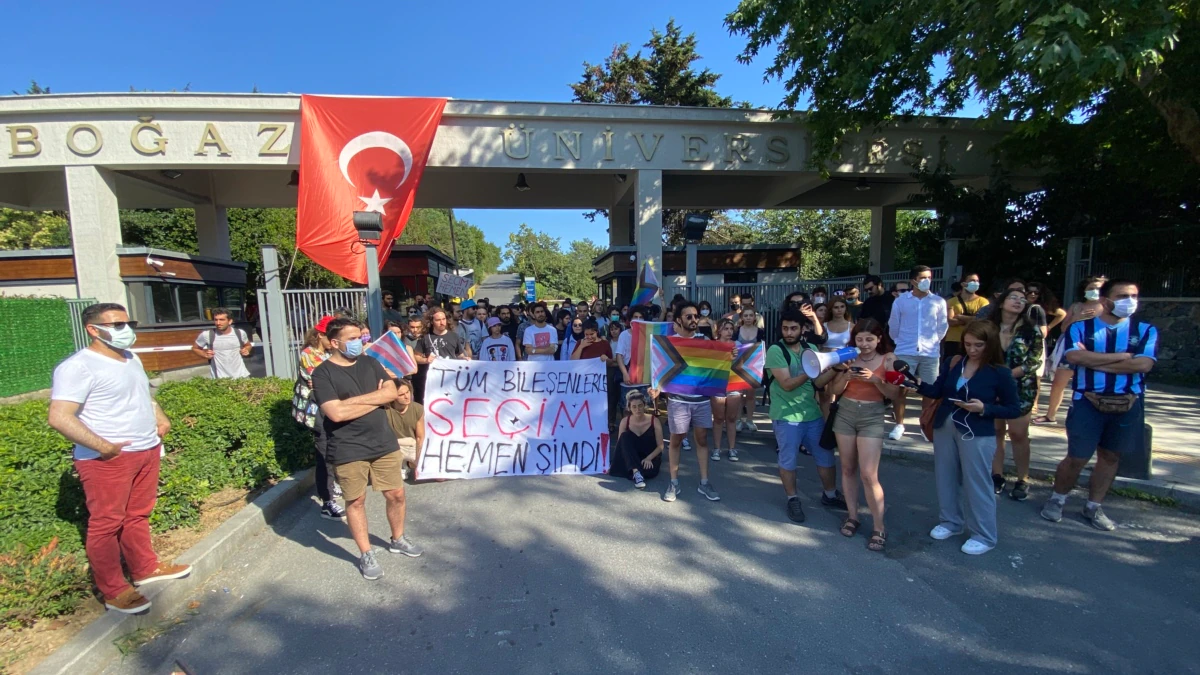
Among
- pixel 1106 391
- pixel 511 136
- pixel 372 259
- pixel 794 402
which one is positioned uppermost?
pixel 511 136

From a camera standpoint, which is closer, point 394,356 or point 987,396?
point 987,396

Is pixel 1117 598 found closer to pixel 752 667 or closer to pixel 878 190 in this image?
pixel 752 667

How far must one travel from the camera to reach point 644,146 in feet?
37.7

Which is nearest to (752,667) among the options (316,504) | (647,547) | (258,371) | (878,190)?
(647,547)

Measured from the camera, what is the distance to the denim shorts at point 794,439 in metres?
4.32

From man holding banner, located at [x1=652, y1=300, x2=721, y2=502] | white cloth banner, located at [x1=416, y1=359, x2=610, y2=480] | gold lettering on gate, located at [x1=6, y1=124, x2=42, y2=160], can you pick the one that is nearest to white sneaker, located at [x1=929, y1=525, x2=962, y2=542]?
man holding banner, located at [x1=652, y1=300, x2=721, y2=502]

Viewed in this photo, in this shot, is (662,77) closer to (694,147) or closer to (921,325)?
(694,147)

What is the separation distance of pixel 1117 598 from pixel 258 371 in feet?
48.8

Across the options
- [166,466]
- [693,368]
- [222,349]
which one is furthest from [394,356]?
[222,349]

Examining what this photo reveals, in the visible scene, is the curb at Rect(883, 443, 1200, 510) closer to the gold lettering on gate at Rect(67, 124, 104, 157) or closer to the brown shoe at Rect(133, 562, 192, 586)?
the brown shoe at Rect(133, 562, 192, 586)

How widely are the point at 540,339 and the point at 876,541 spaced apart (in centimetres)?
490

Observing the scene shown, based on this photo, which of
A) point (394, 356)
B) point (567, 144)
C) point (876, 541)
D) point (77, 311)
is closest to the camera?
point (876, 541)

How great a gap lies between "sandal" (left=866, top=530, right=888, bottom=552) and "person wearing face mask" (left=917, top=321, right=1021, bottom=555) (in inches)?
21.4

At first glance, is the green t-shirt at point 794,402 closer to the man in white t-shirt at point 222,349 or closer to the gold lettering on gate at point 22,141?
the man in white t-shirt at point 222,349
